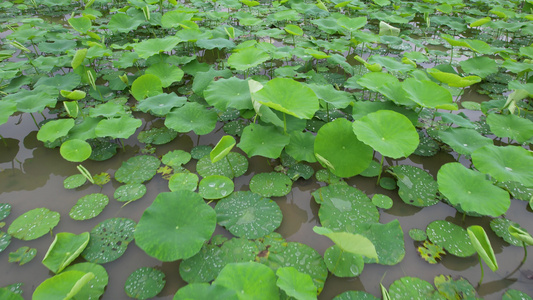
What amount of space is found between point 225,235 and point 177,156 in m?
1.03

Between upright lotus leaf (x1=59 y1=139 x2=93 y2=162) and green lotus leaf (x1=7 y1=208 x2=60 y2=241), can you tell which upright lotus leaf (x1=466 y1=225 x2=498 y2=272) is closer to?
green lotus leaf (x1=7 y1=208 x2=60 y2=241)

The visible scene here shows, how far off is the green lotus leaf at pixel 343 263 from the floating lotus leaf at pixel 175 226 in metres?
0.81

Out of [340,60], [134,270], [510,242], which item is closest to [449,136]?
[510,242]

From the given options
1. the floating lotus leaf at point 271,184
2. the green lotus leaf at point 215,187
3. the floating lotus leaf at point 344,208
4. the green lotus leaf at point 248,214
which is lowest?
the floating lotus leaf at point 271,184

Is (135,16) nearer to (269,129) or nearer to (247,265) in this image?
(269,129)

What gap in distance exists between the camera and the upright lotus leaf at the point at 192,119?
2779 mm

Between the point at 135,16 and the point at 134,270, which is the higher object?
the point at 135,16

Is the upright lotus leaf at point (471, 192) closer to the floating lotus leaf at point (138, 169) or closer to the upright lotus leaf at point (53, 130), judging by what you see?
the floating lotus leaf at point (138, 169)

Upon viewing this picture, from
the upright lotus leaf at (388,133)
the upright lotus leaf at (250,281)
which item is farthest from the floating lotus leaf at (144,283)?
the upright lotus leaf at (388,133)

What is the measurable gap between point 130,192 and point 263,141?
3.99 feet

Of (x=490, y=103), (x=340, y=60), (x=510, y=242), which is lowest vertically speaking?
(x=510, y=242)

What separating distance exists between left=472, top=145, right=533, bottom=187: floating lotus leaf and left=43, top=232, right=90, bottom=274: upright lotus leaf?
9.57 ft

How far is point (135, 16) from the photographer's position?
5.20 metres

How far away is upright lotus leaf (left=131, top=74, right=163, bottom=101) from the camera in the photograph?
3299 millimetres
